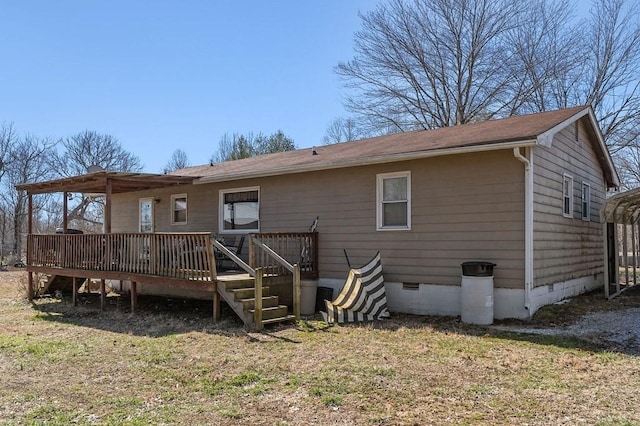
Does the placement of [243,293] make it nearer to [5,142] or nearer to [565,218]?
[565,218]

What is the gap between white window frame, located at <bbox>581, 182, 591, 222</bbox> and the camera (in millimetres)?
11609

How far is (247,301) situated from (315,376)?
314 cm

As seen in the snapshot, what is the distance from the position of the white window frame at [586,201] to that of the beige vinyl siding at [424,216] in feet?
14.6

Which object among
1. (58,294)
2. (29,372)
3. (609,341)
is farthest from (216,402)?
(58,294)

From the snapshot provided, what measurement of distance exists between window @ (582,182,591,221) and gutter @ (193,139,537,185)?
478 centimetres

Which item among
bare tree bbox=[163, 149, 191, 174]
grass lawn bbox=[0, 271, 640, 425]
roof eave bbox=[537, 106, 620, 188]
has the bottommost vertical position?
grass lawn bbox=[0, 271, 640, 425]

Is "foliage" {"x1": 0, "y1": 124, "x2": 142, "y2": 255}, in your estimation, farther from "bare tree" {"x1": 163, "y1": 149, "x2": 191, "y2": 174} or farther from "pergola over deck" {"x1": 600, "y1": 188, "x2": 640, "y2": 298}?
"pergola over deck" {"x1": 600, "y1": 188, "x2": 640, "y2": 298}

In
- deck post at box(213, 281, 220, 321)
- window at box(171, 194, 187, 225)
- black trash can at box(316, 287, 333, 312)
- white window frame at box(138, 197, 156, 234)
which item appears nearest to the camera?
deck post at box(213, 281, 220, 321)

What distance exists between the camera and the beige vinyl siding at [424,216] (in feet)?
27.1

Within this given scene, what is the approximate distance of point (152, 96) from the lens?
2114 cm

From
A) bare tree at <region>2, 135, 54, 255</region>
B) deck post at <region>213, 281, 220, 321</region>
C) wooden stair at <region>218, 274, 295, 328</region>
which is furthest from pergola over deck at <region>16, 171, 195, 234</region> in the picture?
bare tree at <region>2, 135, 54, 255</region>

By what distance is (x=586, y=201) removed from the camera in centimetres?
1184

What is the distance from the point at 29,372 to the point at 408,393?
4265 mm

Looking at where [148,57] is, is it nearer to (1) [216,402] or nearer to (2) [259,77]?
(2) [259,77]
